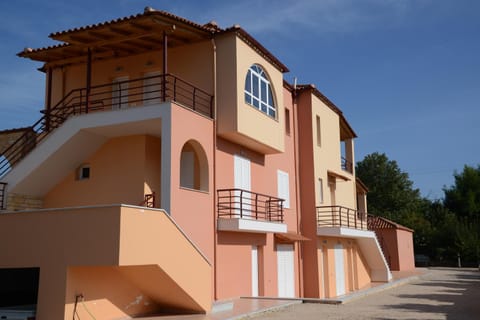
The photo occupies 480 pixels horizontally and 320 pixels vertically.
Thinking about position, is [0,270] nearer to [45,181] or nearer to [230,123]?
[45,181]

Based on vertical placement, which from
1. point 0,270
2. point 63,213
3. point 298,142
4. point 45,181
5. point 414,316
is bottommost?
point 414,316

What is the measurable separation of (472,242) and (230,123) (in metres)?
38.0

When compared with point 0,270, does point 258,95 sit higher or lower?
higher

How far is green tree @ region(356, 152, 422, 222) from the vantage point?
6650cm

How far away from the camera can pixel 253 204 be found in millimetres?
19484

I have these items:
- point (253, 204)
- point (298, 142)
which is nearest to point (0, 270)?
point (253, 204)

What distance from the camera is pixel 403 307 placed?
18266 mm

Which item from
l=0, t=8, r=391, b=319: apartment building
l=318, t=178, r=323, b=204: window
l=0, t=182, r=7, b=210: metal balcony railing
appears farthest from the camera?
l=318, t=178, r=323, b=204: window

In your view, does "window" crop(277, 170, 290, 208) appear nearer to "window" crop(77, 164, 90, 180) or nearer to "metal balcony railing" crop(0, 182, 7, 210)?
"window" crop(77, 164, 90, 180)

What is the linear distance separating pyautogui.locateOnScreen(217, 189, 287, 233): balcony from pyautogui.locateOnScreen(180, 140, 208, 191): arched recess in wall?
2.58 feet

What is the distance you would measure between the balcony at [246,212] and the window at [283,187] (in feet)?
4.10

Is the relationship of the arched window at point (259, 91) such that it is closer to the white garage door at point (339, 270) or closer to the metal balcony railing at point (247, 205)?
the metal balcony railing at point (247, 205)

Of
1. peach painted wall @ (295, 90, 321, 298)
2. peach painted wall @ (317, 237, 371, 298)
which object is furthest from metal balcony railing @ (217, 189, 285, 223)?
peach painted wall @ (317, 237, 371, 298)

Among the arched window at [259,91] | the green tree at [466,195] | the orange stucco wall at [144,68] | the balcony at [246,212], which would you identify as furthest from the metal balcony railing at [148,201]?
the green tree at [466,195]
